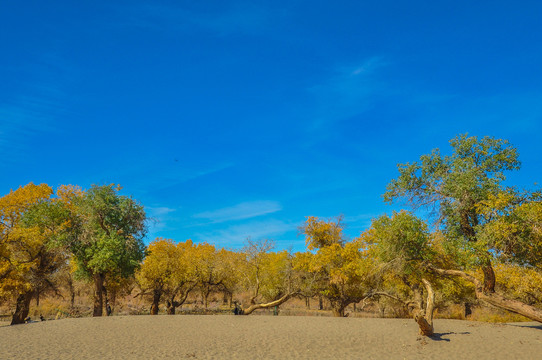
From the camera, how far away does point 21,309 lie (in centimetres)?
3284

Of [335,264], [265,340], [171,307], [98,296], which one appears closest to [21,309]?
[98,296]

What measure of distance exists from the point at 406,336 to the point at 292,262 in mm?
21166

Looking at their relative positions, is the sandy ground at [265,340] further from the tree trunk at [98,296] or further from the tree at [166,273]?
the tree at [166,273]

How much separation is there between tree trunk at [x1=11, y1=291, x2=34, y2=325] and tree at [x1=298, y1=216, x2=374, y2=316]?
92.0ft

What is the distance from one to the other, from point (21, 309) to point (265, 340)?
24.6 meters

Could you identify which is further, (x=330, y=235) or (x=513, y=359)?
(x=330, y=235)

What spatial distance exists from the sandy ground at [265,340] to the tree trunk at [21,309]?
4.11m

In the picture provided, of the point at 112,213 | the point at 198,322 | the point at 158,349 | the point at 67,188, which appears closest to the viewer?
the point at 158,349

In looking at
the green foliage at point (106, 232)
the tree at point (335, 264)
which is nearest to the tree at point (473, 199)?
the tree at point (335, 264)

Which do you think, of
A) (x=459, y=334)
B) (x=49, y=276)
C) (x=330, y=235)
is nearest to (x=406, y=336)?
(x=459, y=334)

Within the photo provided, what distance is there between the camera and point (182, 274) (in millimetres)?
45812

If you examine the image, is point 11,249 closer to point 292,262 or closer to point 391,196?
point 292,262

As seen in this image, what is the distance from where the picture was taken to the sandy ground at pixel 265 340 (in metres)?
19.6

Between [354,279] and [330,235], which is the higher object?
[330,235]
